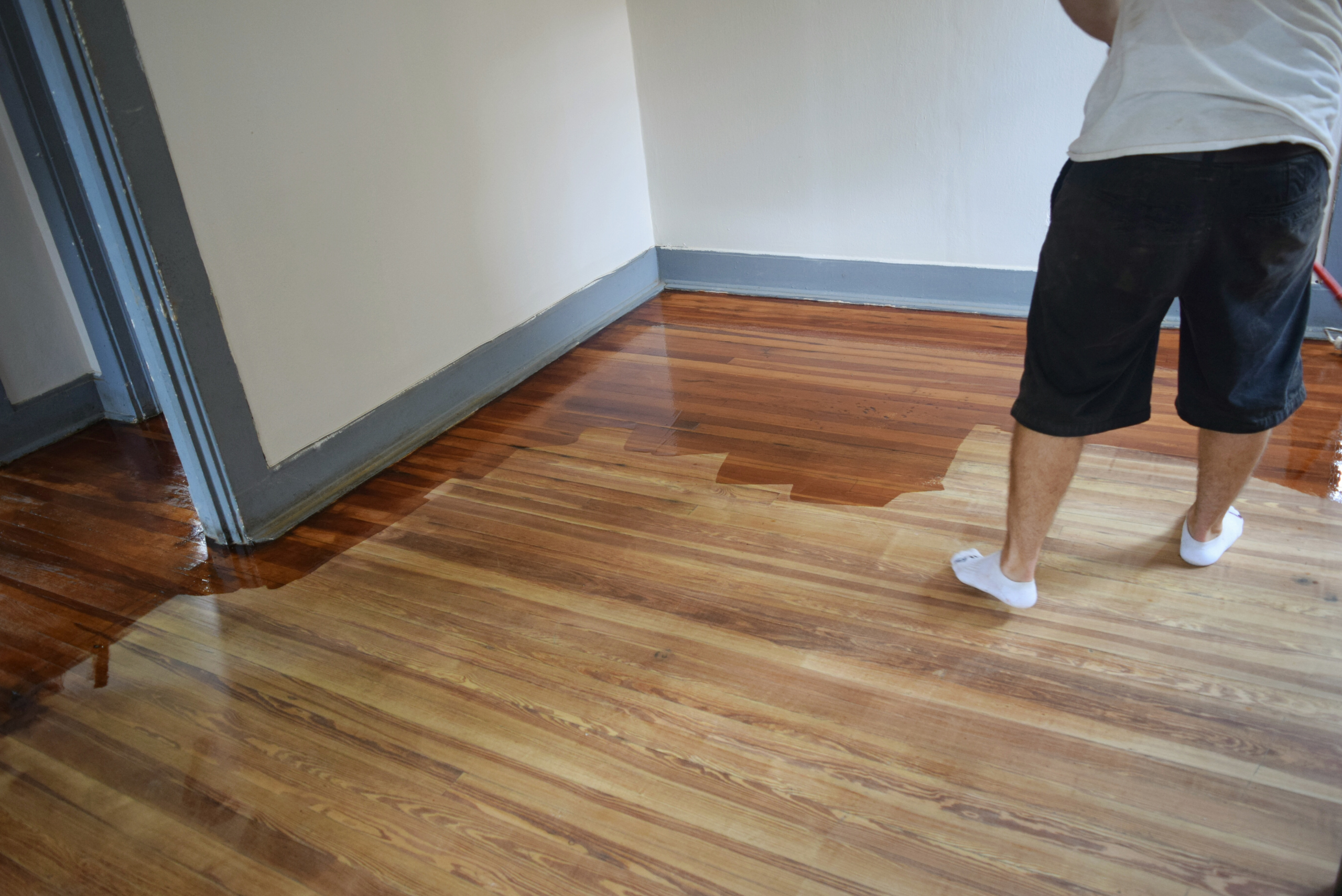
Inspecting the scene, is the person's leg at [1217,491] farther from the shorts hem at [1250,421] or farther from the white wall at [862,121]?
the white wall at [862,121]

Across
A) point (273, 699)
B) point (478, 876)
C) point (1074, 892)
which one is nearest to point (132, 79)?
point (273, 699)

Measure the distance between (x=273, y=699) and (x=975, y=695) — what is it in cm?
135

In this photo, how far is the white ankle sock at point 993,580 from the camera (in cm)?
179

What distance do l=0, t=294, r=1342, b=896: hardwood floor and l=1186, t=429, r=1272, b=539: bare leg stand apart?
4.2 inches

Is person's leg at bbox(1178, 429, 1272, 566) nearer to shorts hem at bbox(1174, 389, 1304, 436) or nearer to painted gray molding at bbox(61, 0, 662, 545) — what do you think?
shorts hem at bbox(1174, 389, 1304, 436)

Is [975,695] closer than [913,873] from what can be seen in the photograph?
No

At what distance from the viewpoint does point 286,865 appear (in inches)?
55.7

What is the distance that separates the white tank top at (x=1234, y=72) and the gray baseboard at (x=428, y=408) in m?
2.11

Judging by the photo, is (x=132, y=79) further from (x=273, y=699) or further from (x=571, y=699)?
(x=571, y=699)

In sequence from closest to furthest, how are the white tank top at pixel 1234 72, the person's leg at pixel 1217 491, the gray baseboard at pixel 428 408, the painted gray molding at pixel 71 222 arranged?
1. the white tank top at pixel 1234 72
2. the person's leg at pixel 1217 491
3. the gray baseboard at pixel 428 408
4. the painted gray molding at pixel 71 222

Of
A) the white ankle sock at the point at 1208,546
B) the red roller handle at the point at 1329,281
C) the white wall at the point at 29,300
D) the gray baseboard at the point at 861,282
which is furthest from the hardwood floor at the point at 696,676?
the gray baseboard at the point at 861,282

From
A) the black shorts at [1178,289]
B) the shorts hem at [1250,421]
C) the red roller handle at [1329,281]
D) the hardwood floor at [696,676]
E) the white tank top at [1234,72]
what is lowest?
the hardwood floor at [696,676]

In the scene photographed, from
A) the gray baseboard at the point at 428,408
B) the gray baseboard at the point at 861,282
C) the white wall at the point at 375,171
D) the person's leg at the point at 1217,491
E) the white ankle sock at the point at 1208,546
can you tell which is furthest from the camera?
the gray baseboard at the point at 861,282

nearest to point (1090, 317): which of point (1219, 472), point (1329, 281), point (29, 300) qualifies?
point (1219, 472)
